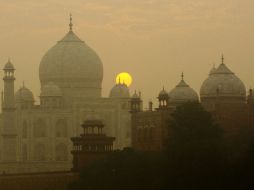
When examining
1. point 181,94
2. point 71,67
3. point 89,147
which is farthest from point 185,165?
point 71,67

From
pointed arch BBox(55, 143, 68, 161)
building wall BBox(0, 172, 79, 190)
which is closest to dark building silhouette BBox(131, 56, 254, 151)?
building wall BBox(0, 172, 79, 190)

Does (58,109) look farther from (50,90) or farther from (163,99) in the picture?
(163,99)

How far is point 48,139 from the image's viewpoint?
177ft

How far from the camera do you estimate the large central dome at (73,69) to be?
5516cm

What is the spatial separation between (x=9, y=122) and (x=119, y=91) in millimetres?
6457

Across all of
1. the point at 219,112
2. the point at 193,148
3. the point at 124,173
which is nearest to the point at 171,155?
the point at 193,148

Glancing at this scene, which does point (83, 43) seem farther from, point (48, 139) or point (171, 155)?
point (171, 155)

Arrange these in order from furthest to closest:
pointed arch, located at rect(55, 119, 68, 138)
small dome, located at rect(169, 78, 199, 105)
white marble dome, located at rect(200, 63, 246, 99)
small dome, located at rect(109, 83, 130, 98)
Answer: small dome, located at rect(109, 83, 130, 98) < pointed arch, located at rect(55, 119, 68, 138) < small dome, located at rect(169, 78, 199, 105) < white marble dome, located at rect(200, 63, 246, 99)

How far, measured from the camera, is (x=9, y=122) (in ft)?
171

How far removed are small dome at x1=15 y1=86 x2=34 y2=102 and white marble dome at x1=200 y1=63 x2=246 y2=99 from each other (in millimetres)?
12857

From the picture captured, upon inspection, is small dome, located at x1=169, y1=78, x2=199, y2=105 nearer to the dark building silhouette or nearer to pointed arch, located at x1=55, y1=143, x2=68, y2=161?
the dark building silhouette

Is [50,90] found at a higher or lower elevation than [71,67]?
lower

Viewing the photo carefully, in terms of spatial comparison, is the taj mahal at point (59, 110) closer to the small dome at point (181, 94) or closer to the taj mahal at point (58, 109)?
the taj mahal at point (58, 109)

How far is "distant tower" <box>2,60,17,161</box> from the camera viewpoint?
51.8 meters
